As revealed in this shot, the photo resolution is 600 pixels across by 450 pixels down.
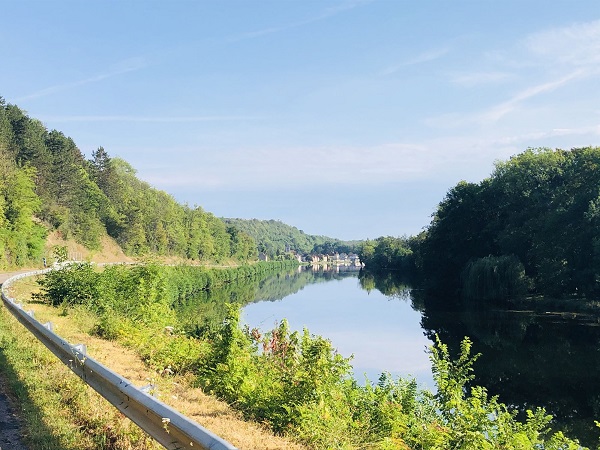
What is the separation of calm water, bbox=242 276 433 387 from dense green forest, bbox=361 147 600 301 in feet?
27.9

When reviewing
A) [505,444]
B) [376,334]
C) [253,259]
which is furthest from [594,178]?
[253,259]

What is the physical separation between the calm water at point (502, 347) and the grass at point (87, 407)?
236 cm

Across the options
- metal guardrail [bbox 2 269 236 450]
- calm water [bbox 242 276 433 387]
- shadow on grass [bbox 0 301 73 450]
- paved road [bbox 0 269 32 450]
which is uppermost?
metal guardrail [bbox 2 269 236 450]

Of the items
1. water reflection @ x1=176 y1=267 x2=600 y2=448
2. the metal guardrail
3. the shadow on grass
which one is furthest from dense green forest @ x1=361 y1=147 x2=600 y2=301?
the metal guardrail

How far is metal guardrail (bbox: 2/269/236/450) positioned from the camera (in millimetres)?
3529

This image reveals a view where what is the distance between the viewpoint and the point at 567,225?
1713 inches

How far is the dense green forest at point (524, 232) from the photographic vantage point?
42750 millimetres

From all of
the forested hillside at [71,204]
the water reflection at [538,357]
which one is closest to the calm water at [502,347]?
the water reflection at [538,357]

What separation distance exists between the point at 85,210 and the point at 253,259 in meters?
108

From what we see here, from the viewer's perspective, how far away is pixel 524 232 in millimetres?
49344

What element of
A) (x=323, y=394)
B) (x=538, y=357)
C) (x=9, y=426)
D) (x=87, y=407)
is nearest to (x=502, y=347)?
(x=538, y=357)

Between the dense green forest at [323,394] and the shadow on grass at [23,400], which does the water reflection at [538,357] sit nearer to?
the dense green forest at [323,394]

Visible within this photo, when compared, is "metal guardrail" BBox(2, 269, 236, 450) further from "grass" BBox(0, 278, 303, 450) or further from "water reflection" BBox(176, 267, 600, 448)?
"water reflection" BBox(176, 267, 600, 448)

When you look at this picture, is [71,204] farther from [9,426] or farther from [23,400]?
[9,426]
